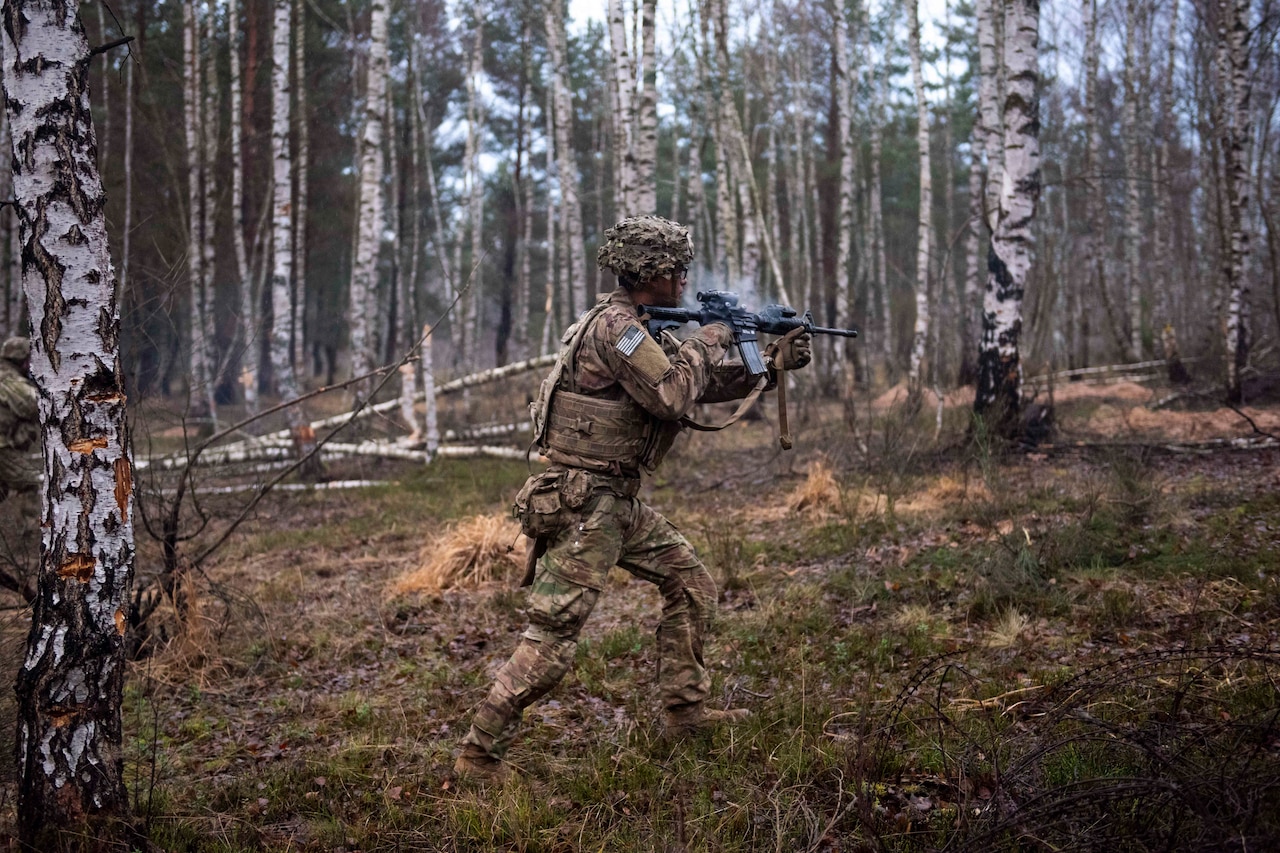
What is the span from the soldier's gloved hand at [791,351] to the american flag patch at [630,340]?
73 cm

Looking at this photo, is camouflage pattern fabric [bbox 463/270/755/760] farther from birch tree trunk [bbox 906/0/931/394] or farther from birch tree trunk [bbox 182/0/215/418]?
birch tree trunk [bbox 182/0/215/418]

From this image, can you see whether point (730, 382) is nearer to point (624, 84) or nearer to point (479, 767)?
point (479, 767)

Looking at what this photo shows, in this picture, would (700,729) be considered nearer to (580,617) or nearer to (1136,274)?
(580,617)

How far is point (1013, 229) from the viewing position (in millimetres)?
8898

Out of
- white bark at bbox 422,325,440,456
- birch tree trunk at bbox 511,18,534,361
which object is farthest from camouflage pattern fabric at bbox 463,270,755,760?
birch tree trunk at bbox 511,18,534,361

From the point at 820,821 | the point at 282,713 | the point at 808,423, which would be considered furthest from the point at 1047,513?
the point at 808,423

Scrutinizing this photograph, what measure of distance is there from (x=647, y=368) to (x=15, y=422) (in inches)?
264

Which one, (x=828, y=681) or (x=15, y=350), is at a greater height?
(x=15, y=350)

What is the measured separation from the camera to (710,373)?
3.88 metres

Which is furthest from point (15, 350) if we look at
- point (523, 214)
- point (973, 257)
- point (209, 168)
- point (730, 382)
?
point (523, 214)

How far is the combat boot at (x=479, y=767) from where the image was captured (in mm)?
3518

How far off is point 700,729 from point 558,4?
50.6 feet

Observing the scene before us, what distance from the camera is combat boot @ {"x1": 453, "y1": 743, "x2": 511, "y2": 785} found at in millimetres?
3518

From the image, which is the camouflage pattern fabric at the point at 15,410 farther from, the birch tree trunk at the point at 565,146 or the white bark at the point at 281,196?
the birch tree trunk at the point at 565,146
